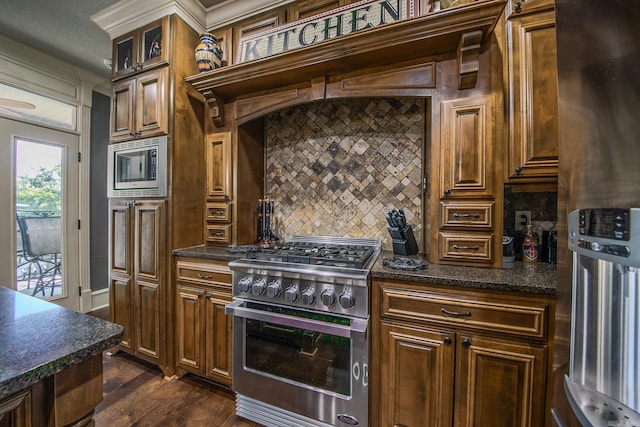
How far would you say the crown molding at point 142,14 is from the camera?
76.2 inches

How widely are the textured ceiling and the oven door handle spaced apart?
237cm

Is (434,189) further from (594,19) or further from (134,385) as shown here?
(134,385)

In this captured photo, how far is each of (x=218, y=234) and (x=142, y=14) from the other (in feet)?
6.08

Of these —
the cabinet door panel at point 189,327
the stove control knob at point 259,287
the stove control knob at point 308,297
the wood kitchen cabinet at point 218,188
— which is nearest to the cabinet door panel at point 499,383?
the stove control knob at point 308,297

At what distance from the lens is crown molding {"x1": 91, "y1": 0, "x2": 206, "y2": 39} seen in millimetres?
1936

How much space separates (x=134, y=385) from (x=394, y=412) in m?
1.84

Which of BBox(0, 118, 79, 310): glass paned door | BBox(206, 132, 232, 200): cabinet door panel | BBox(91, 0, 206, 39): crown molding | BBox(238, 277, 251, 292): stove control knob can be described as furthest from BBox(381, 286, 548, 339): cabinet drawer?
BBox(0, 118, 79, 310): glass paned door

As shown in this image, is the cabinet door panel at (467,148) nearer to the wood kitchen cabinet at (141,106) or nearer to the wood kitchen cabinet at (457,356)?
the wood kitchen cabinet at (457,356)

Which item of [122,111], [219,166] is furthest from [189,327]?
[122,111]

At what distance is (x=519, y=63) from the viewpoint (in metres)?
1.35

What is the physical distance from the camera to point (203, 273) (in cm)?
180

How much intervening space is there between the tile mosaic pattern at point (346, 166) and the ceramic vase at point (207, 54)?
2.03 feet

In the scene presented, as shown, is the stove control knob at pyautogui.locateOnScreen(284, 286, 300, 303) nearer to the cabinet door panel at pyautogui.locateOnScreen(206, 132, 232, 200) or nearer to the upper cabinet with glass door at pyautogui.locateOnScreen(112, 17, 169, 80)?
the cabinet door panel at pyautogui.locateOnScreen(206, 132, 232, 200)

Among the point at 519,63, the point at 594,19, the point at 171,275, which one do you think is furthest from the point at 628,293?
the point at 171,275
